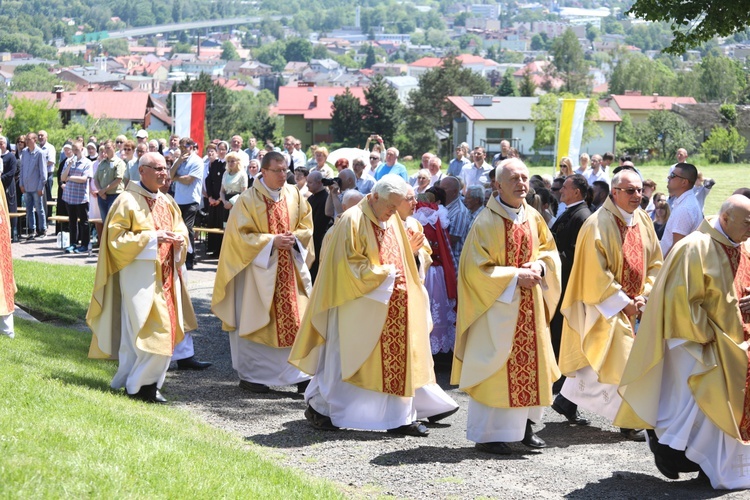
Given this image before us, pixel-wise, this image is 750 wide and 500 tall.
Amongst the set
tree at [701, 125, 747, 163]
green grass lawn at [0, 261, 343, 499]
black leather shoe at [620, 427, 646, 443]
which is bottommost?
tree at [701, 125, 747, 163]

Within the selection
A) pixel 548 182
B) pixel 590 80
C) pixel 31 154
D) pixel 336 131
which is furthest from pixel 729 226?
pixel 590 80

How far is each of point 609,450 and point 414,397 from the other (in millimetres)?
1573

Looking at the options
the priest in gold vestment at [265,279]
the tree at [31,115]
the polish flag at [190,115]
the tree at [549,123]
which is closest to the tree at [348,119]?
the tree at [549,123]

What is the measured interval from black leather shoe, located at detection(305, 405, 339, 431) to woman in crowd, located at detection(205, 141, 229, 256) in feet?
33.2

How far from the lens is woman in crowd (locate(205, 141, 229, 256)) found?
60.4ft

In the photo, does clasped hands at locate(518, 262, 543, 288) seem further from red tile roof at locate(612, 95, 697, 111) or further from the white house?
red tile roof at locate(612, 95, 697, 111)

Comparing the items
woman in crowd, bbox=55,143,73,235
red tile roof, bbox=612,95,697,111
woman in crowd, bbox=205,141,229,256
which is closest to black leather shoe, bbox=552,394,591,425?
woman in crowd, bbox=205,141,229,256

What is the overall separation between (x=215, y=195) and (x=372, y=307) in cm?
1063

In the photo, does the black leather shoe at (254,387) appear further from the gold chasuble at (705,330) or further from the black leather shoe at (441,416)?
the gold chasuble at (705,330)

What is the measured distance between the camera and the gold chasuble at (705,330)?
686 centimetres

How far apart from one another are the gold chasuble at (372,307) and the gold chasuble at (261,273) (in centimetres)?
146

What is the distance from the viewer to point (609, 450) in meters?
8.14

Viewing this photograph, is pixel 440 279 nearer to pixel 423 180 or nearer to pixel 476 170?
pixel 423 180

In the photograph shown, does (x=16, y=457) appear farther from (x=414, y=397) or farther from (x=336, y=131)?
(x=336, y=131)
